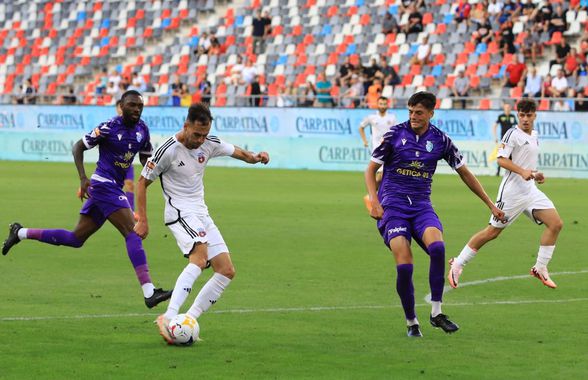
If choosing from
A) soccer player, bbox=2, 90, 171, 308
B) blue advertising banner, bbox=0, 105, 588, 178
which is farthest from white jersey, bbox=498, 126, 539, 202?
blue advertising banner, bbox=0, 105, 588, 178

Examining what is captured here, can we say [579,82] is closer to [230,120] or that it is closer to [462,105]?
[462,105]

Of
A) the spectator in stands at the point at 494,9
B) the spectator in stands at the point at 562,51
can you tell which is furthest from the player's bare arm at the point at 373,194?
the spectator in stands at the point at 494,9

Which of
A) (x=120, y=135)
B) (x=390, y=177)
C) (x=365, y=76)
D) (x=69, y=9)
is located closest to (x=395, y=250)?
(x=390, y=177)

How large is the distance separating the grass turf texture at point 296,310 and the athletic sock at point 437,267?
35 cm

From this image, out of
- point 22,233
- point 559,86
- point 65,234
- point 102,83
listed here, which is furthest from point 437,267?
point 102,83

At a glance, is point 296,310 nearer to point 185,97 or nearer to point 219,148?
point 219,148

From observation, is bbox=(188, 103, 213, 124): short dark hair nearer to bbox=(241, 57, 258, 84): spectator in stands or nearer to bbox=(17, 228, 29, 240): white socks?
bbox=(17, 228, 29, 240): white socks

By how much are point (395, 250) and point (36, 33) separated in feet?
143

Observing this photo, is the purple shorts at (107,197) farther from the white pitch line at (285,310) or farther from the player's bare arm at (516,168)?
the player's bare arm at (516,168)

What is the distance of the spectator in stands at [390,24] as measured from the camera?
38062mm

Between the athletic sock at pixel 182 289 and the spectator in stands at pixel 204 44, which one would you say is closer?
the athletic sock at pixel 182 289

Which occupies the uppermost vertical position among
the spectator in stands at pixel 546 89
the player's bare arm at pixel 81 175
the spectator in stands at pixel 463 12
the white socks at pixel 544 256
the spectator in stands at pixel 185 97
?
the spectator in stands at pixel 463 12

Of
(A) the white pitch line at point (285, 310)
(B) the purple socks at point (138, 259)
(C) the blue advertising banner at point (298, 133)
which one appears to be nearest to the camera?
(A) the white pitch line at point (285, 310)

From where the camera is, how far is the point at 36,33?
5094 centimetres
